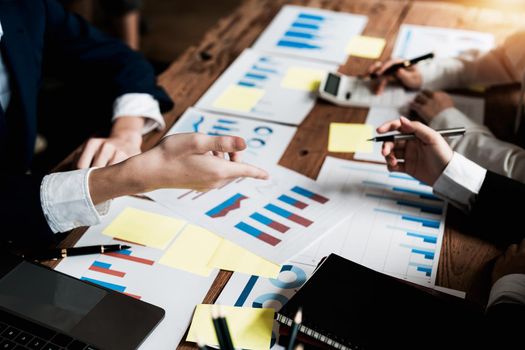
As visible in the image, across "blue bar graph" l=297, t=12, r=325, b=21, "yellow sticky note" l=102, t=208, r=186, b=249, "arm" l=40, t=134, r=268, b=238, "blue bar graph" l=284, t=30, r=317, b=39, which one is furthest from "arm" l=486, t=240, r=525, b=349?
"blue bar graph" l=297, t=12, r=325, b=21

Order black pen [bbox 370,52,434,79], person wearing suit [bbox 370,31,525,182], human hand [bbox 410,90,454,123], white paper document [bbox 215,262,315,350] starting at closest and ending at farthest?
white paper document [bbox 215,262,315,350], person wearing suit [bbox 370,31,525,182], human hand [bbox 410,90,454,123], black pen [bbox 370,52,434,79]

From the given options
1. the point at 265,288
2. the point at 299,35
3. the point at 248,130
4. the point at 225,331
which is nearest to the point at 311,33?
the point at 299,35

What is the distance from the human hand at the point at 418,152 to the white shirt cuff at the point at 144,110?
544 millimetres

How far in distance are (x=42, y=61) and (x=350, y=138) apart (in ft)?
2.84

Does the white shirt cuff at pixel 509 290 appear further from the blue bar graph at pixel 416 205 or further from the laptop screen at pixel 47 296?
the laptop screen at pixel 47 296

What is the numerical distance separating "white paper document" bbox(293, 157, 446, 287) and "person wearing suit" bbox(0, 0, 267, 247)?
201 mm

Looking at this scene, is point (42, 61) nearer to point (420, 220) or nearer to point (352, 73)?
point (352, 73)

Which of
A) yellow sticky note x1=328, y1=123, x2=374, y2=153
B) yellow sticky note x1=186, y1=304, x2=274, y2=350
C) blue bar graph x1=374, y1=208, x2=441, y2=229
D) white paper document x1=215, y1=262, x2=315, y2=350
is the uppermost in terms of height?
yellow sticky note x1=186, y1=304, x2=274, y2=350

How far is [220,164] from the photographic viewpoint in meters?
1.00

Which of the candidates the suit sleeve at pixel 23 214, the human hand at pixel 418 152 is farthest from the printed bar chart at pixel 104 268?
the human hand at pixel 418 152

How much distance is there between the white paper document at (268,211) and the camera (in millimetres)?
1043

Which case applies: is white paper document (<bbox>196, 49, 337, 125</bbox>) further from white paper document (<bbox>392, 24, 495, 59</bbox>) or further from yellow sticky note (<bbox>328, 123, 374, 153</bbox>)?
white paper document (<bbox>392, 24, 495, 59</bbox>)

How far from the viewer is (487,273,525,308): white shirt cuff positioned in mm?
858

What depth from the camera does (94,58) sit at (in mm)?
1552
